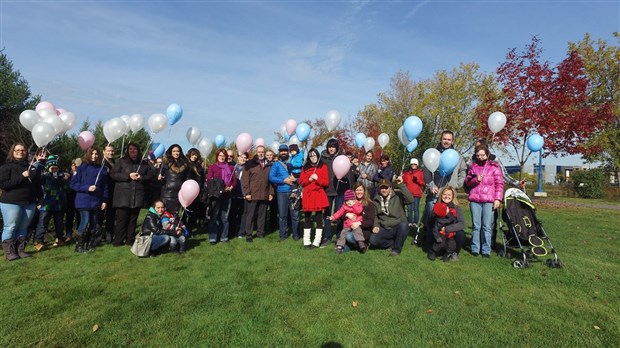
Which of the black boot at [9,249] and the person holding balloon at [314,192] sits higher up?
the person holding balloon at [314,192]

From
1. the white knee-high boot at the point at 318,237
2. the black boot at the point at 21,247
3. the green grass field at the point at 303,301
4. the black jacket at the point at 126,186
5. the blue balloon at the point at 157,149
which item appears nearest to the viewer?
the green grass field at the point at 303,301

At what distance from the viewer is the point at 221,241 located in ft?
22.5

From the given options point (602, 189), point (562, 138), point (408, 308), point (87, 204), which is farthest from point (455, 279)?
point (602, 189)

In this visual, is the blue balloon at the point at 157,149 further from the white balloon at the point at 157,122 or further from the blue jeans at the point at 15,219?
the blue jeans at the point at 15,219

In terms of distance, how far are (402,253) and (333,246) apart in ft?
4.23

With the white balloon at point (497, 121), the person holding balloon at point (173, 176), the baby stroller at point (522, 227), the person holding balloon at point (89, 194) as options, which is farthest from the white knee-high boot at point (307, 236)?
the white balloon at point (497, 121)

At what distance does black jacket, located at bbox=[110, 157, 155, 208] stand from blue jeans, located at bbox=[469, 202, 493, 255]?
6.09 metres

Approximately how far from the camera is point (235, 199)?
753cm

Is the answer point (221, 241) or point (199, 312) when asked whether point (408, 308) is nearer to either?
point (199, 312)

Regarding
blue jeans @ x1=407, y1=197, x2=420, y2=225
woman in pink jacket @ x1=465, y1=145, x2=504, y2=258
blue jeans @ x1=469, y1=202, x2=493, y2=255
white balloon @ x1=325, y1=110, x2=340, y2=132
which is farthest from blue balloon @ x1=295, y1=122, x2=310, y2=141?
blue jeans @ x1=469, y1=202, x2=493, y2=255

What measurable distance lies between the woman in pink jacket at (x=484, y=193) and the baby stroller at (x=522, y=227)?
22 centimetres

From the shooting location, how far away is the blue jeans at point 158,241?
5.68 m

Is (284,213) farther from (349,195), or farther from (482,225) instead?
(482,225)

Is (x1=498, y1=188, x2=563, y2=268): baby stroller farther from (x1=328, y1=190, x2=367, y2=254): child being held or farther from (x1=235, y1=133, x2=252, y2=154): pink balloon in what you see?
(x1=235, y1=133, x2=252, y2=154): pink balloon
